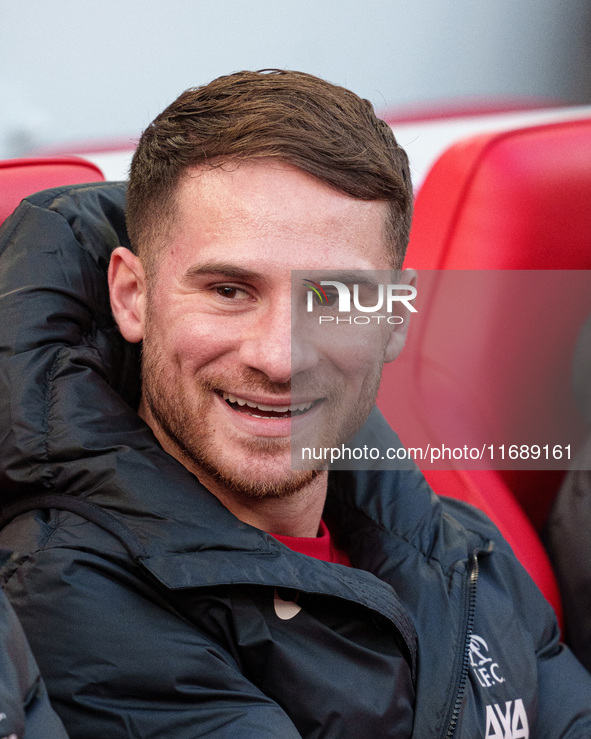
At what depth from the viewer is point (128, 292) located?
841 mm

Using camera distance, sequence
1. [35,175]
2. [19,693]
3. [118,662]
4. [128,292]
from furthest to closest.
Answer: [35,175] < [128,292] < [118,662] < [19,693]

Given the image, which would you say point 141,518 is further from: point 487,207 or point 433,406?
point 487,207

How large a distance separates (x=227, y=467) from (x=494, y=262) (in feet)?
1.84

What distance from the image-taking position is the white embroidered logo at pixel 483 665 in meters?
0.83

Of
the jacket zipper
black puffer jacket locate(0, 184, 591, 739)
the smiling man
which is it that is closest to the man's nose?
the smiling man

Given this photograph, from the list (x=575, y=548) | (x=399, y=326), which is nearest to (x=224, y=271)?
(x=399, y=326)

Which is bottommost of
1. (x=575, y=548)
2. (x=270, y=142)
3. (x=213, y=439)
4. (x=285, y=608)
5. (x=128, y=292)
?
(x=575, y=548)

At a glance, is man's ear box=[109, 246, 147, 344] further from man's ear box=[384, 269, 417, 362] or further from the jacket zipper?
the jacket zipper

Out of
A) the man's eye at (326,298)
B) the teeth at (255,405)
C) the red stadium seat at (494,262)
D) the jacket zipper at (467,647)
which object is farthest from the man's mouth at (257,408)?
the red stadium seat at (494,262)

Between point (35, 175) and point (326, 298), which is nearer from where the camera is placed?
point (326, 298)

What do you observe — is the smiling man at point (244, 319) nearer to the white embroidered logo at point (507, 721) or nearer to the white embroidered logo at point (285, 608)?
the white embroidered logo at point (285, 608)

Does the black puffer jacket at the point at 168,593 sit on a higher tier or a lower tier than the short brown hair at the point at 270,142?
lower

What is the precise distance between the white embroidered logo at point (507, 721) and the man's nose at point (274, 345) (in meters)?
0.39

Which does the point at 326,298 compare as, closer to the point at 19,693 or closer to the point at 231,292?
the point at 231,292
